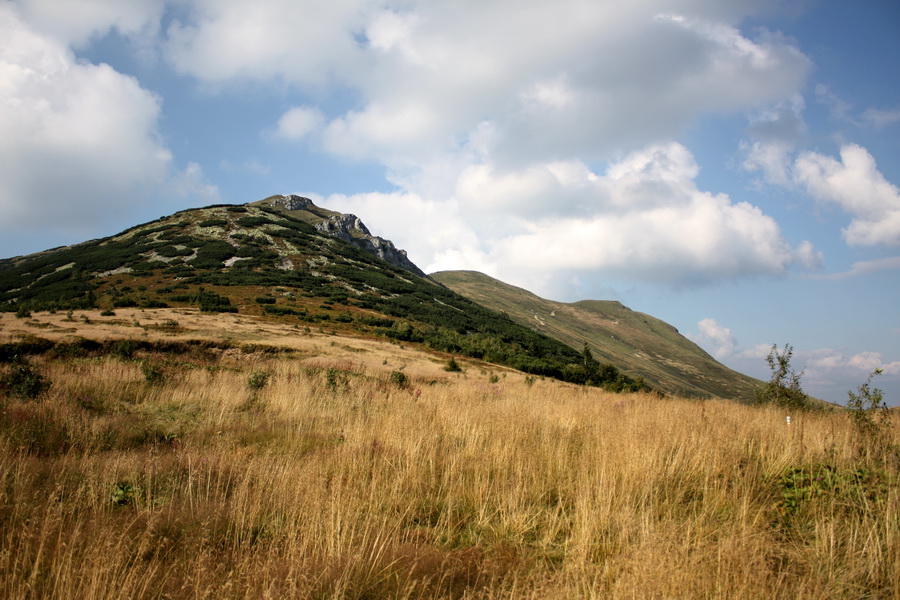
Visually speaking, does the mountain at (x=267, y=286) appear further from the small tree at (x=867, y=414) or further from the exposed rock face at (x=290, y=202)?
the exposed rock face at (x=290, y=202)

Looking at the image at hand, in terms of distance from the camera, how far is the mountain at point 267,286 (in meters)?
42.6

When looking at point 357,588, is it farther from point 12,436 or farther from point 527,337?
point 527,337

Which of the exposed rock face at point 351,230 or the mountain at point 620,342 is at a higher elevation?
the exposed rock face at point 351,230

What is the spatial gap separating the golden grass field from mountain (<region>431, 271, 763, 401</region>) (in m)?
107

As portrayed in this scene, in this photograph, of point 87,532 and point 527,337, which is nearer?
point 87,532

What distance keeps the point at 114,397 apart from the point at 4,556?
8181 millimetres

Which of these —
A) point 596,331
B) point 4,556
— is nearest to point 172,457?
point 4,556

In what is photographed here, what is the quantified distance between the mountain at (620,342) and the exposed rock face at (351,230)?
34185mm

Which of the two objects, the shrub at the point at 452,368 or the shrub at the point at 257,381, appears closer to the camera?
the shrub at the point at 257,381

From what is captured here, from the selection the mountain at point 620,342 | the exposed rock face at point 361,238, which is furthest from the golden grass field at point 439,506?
the exposed rock face at point 361,238

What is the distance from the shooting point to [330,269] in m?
69.6

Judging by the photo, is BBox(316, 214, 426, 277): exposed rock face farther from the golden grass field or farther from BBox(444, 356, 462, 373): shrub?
the golden grass field

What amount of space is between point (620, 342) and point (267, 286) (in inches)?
5546

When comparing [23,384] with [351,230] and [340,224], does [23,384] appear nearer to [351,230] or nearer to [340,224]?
[340,224]
